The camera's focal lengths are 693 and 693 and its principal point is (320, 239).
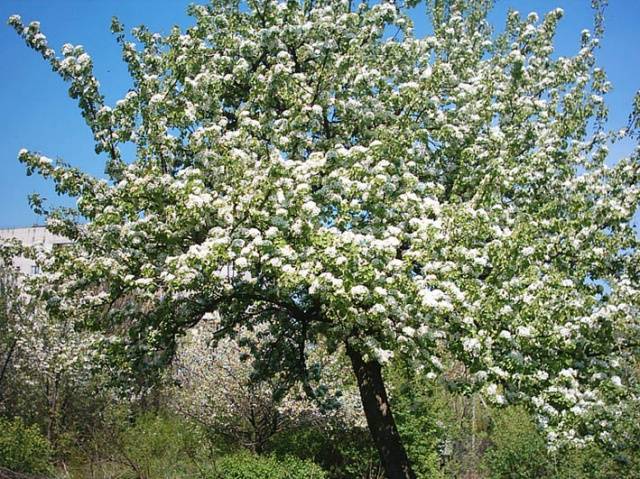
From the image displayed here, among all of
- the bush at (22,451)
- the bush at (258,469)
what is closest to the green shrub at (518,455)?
the bush at (258,469)

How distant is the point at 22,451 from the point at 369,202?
10.4 metres

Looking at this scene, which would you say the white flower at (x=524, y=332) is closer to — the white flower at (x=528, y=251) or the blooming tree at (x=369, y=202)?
Result: the blooming tree at (x=369, y=202)

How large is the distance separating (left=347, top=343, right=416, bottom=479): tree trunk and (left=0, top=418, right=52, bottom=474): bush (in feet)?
25.6

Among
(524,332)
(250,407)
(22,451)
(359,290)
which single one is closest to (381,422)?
(524,332)

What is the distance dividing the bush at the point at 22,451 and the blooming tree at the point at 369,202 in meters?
5.70

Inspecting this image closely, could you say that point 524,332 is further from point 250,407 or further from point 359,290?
point 250,407

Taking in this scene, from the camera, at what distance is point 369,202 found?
983cm

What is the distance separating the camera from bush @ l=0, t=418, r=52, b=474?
48.8ft

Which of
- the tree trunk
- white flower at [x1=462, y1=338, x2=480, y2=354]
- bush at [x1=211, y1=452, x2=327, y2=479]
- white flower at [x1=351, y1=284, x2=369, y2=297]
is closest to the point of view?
white flower at [x1=351, y1=284, x2=369, y2=297]

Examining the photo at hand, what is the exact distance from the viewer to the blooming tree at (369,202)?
909 centimetres


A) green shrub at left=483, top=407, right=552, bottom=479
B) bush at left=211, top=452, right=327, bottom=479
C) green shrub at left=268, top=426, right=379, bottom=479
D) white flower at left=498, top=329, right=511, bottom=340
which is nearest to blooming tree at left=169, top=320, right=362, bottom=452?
green shrub at left=268, top=426, right=379, bottom=479

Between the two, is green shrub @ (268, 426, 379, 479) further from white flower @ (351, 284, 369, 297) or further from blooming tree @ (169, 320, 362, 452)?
white flower @ (351, 284, 369, 297)

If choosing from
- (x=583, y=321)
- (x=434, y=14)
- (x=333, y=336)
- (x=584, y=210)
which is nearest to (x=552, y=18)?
(x=434, y=14)

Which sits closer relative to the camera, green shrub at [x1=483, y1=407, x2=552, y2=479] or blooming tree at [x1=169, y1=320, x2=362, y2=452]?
green shrub at [x1=483, y1=407, x2=552, y2=479]
